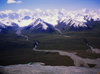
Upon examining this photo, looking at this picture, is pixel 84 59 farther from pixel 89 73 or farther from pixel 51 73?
pixel 51 73

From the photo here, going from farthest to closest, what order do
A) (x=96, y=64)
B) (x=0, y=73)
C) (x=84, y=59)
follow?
(x=84, y=59), (x=96, y=64), (x=0, y=73)

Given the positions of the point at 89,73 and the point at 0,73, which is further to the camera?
the point at 89,73

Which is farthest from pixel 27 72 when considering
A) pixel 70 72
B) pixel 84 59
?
pixel 84 59

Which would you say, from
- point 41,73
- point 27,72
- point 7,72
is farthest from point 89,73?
point 7,72

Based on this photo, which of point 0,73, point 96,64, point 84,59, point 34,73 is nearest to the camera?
point 0,73

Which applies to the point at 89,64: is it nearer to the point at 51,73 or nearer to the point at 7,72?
the point at 51,73

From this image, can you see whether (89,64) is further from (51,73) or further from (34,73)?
(34,73)

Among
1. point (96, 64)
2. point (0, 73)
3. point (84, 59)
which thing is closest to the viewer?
point (0, 73)

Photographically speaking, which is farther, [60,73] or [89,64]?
[89,64]

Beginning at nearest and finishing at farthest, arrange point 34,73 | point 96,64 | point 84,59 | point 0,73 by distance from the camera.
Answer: point 0,73
point 34,73
point 96,64
point 84,59
